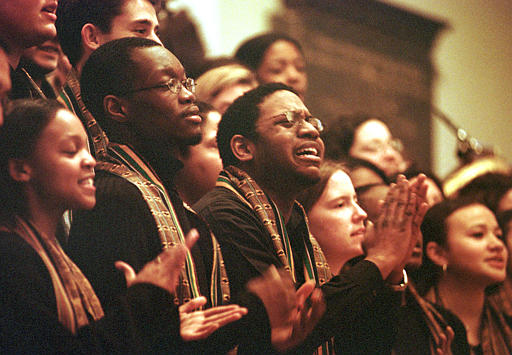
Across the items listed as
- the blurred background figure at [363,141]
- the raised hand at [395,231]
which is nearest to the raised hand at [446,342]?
the raised hand at [395,231]

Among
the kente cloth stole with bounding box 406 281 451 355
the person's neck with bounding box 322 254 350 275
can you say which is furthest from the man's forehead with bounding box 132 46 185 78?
the kente cloth stole with bounding box 406 281 451 355

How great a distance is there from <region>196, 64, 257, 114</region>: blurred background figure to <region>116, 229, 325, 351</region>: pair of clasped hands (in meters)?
1.37

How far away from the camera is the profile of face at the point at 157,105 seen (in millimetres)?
2561

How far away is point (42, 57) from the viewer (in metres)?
2.80

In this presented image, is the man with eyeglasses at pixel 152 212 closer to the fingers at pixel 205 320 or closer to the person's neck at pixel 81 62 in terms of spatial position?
the fingers at pixel 205 320

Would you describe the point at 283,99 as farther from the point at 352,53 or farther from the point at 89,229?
the point at 352,53

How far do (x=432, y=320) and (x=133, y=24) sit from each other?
69.0 inches

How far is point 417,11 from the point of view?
854 cm

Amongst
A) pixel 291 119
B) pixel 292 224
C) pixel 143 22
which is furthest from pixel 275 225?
pixel 143 22

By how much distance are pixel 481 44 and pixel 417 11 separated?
1.02m

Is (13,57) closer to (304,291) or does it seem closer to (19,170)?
(19,170)

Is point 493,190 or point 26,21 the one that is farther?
point 493,190

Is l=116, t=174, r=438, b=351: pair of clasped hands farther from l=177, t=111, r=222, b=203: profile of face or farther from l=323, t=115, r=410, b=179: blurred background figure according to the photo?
l=323, t=115, r=410, b=179: blurred background figure

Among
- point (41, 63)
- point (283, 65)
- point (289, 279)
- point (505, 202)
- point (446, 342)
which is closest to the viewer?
point (289, 279)
